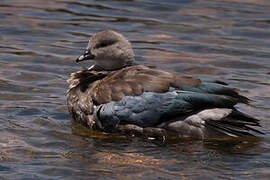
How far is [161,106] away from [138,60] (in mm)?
4134

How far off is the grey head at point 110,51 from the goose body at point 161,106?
1.88 feet

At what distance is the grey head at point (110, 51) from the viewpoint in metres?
9.61

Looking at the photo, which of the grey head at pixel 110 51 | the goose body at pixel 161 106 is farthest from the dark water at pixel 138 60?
the grey head at pixel 110 51

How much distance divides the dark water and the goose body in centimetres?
17

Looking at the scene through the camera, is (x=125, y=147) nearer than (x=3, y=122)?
Yes

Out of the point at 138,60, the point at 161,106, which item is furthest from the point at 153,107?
the point at 138,60

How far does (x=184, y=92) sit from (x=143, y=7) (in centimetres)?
760

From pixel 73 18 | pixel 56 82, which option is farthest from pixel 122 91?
pixel 73 18

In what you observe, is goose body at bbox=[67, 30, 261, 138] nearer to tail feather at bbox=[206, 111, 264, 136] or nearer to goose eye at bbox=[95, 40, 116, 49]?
tail feather at bbox=[206, 111, 264, 136]

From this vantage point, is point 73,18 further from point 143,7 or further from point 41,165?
point 41,165

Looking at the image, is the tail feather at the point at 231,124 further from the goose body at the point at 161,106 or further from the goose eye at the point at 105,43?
the goose eye at the point at 105,43

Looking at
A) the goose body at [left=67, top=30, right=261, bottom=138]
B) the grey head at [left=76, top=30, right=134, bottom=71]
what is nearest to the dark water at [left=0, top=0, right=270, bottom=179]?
the goose body at [left=67, top=30, right=261, bottom=138]

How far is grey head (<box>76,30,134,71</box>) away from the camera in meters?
9.61

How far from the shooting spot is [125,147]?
328 inches
